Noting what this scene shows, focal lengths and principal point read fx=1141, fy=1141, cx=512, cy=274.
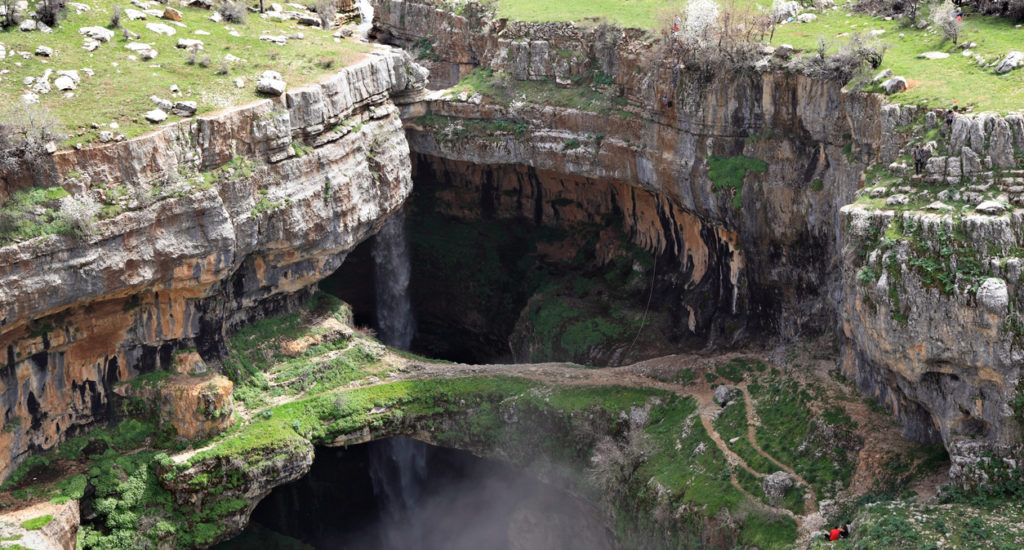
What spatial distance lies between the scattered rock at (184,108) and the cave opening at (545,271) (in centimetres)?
1552

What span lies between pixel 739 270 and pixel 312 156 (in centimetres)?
1672

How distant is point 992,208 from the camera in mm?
29938

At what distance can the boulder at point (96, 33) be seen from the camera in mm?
42281

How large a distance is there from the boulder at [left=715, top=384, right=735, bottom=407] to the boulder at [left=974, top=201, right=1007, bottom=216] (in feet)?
41.2

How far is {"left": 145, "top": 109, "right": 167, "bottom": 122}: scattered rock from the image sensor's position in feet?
124

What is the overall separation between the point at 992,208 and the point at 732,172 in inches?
500

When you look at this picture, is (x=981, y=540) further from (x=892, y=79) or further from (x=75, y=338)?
(x=75, y=338)

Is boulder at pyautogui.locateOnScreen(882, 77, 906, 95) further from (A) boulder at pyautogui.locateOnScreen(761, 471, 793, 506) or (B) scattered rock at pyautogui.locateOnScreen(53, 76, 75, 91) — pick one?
(B) scattered rock at pyautogui.locateOnScreen(53, 76, 75, 91)

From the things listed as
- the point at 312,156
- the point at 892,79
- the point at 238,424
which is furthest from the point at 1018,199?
the point at 238,424

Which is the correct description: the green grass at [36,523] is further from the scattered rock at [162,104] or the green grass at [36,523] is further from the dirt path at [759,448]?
the dirt path at [759,448]

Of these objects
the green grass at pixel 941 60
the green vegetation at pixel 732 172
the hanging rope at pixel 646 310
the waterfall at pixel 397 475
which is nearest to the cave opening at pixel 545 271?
the hanging rope at pixel 646 310

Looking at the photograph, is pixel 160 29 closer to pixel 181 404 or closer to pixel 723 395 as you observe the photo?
pixel 181 404

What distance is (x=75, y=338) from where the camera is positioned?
121ft

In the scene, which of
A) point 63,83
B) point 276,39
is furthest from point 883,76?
point 63,83
